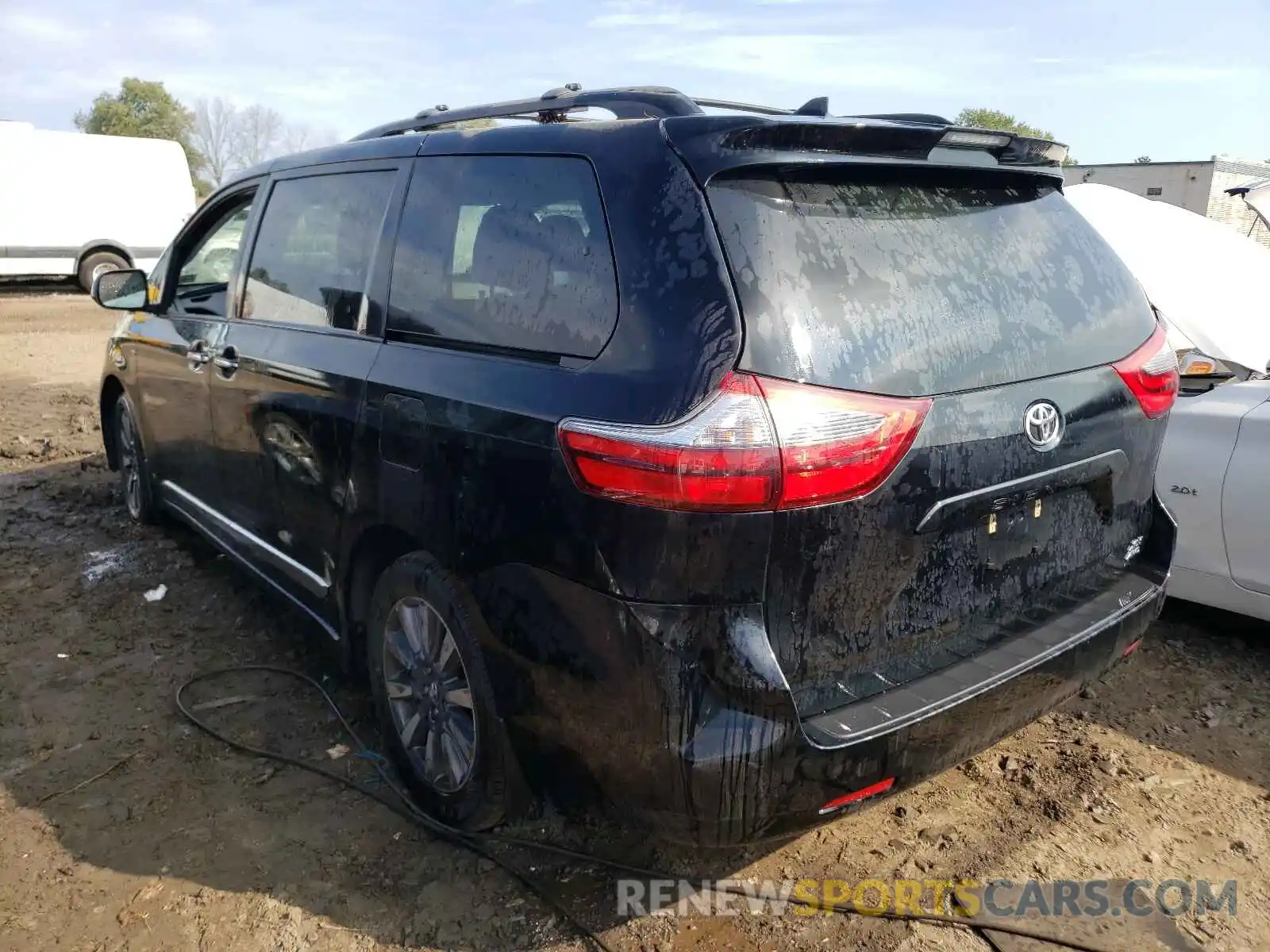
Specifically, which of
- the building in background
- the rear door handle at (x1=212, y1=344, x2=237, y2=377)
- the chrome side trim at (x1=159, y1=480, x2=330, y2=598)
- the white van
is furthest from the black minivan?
the building in background

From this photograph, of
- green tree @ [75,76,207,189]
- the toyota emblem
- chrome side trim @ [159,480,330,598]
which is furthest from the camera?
green tree @ [75,76,207,189]

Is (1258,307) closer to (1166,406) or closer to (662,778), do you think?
(1166,406)

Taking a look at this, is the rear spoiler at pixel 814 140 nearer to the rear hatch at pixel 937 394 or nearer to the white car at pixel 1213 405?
the rear hatch at pixel 937 394

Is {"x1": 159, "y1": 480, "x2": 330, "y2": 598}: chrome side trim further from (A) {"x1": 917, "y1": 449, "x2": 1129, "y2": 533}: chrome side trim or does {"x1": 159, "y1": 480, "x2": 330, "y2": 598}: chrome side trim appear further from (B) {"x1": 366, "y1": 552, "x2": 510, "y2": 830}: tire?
(A) {"x1": 917, "y1": 449, "x2": 1129, "y2": 533}: chrome side trim

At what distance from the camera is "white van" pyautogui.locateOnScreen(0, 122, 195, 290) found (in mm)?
16062

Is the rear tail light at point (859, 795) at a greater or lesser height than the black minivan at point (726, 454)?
lesser

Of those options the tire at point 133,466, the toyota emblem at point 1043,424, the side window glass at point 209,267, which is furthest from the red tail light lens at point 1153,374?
the tire at point 133,466

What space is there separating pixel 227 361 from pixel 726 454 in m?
2.40

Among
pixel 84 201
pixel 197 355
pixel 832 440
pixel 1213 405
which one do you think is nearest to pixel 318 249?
pixel 197 355

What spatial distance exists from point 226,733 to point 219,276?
202 centimetres

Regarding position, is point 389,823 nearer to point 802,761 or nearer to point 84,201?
point 802,761

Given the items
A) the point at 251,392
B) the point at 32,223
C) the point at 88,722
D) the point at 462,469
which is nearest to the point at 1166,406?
the point at 462,469

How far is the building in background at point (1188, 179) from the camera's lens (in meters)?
18.8

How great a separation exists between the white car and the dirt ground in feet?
1.36
